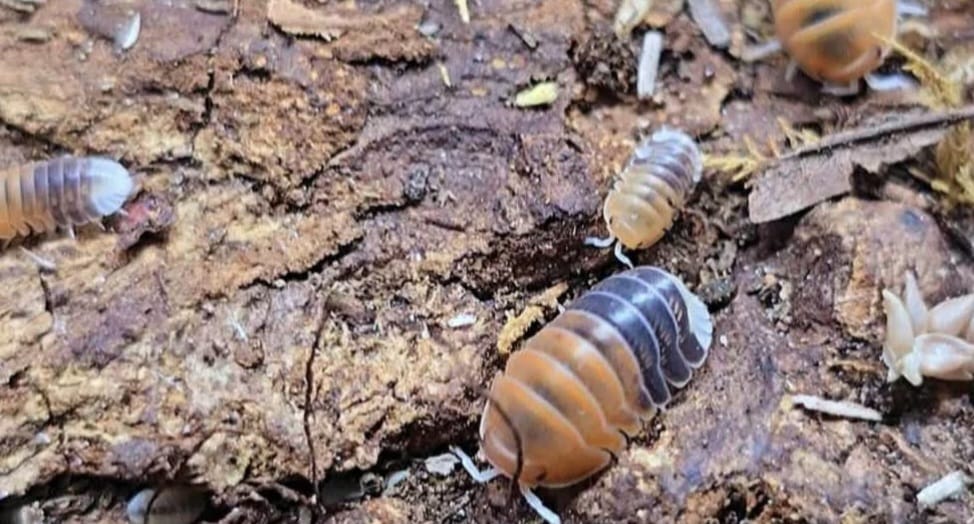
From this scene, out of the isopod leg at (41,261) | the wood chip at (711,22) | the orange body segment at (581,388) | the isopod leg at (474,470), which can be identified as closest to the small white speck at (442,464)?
the isopod leg at (474,470)

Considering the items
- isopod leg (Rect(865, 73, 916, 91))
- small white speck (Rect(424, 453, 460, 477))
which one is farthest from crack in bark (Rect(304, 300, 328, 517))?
isopod leg (Rect(865, 73, 916, 91))

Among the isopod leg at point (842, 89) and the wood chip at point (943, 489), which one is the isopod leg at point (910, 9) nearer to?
the isopod leg at point (842, 89)

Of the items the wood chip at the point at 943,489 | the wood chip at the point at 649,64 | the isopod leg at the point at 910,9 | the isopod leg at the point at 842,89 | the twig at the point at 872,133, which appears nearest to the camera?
the wood chip at the point at 943,489

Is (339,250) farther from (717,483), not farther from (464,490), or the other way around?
(717,483)

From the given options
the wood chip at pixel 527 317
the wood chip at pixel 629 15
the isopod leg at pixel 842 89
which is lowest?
the wood chip at pixel 527 317

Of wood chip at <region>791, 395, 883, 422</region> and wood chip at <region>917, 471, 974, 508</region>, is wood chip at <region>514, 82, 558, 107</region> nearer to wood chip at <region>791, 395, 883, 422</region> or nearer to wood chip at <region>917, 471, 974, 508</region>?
wood chip at <region>791, 395, 883, 422</region>

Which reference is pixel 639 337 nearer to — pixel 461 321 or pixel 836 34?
pixel 461 321

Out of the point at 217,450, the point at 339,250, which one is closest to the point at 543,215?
the point at 339,250
